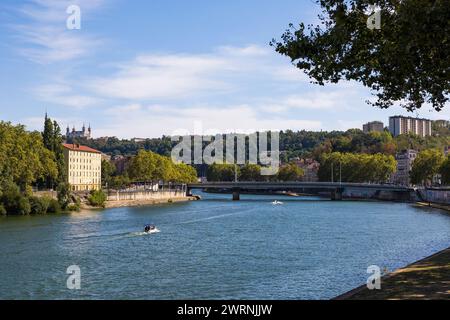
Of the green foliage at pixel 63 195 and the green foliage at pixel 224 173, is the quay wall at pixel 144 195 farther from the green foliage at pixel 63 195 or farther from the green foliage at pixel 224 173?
the green foliage at pixel 224 173

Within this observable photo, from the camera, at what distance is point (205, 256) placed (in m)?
36.4

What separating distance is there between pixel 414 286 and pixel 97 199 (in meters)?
77.4

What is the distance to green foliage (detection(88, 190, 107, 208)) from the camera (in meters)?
91.4

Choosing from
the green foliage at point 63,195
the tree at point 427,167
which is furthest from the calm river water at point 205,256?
the tree at point 427,167

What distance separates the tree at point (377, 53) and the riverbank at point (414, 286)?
616cm

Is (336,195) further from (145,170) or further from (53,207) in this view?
(53,207)

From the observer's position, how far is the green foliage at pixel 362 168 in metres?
138

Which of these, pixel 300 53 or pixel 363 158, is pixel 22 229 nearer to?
pixel 300 53

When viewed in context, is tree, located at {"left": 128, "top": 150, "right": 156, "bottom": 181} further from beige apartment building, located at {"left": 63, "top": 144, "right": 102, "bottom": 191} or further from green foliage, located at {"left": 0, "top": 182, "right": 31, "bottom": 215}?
green foliage, located at {"left": 0, "top": 182, "right": 31, "bottom": 215}

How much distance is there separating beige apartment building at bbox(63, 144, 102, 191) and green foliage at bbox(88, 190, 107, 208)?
123ft
